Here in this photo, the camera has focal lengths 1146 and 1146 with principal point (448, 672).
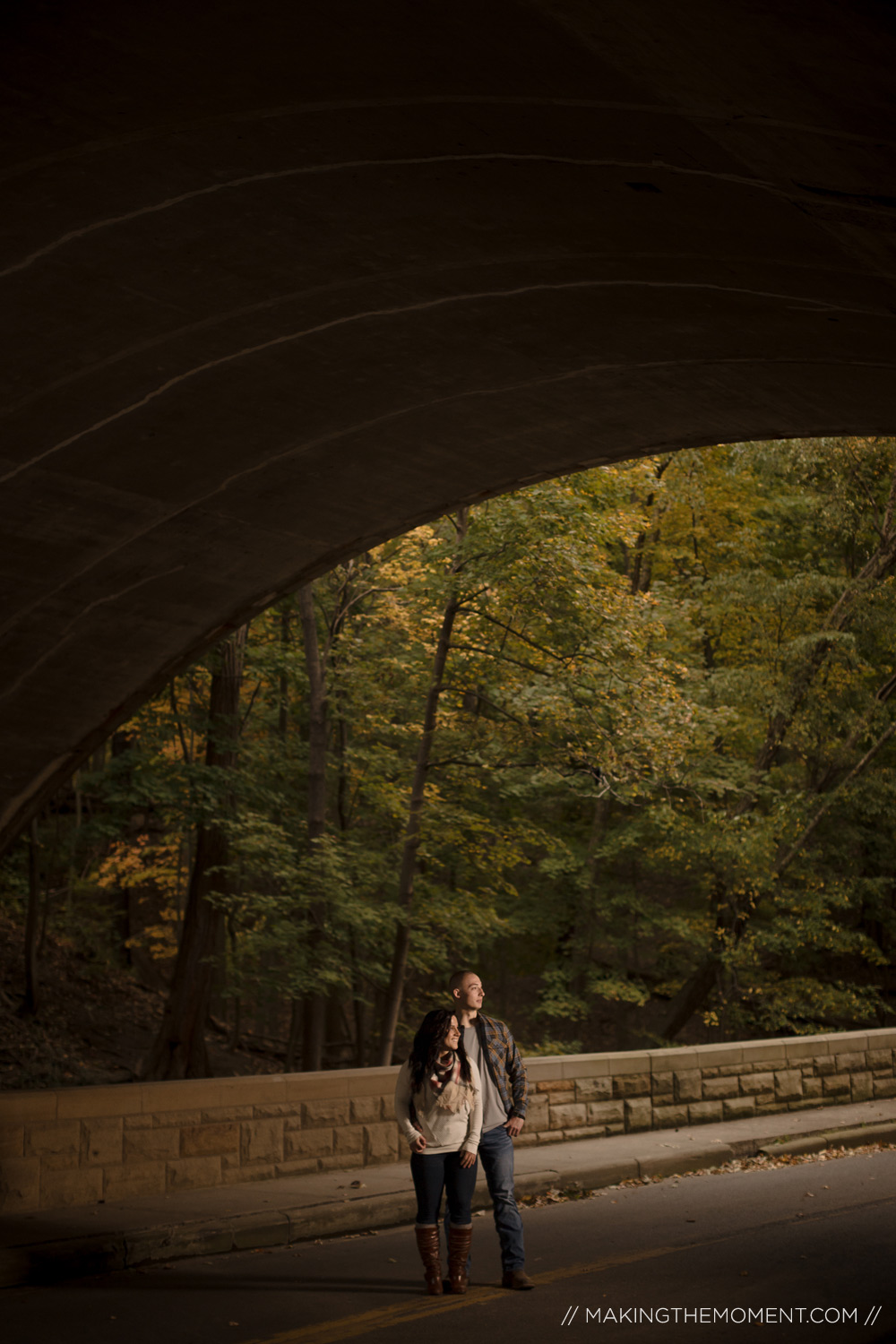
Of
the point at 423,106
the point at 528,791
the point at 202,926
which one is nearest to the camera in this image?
the point at 423,106

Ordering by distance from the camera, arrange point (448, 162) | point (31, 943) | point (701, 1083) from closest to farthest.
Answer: point (448, 162)
point (701, 1083)
point (31, 943)

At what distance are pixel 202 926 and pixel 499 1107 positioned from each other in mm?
12131

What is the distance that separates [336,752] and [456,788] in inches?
113

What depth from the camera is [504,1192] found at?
610 centimetres

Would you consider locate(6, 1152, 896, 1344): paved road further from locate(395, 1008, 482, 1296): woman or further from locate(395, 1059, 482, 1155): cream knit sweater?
locate(395, 1059, 482, 1155): cream knit sweater

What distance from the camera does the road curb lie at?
6.54 meters

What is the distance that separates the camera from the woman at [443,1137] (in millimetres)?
6008

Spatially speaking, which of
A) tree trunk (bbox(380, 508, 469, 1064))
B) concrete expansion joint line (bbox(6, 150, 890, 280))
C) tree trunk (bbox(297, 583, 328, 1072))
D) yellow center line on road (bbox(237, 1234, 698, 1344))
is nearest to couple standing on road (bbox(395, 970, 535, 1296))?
yellow center line on road (bbox(237, 1234, 698, 1344))

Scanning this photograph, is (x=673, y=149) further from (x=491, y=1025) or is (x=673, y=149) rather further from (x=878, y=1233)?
(x=878, y=1233)

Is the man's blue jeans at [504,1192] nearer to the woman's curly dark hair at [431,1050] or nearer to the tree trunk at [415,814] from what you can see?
the woman's curly dark hair at [431,1050]

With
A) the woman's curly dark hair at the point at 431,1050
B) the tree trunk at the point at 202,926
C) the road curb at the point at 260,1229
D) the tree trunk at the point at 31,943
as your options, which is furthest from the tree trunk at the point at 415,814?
the woman's curly dark hair at the point at 431,1050

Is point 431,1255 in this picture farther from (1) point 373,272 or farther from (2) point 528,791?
(2) point 528,791

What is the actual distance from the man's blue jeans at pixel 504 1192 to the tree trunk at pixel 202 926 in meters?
10.4

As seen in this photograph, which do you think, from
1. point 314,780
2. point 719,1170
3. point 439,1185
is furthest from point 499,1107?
point 314,780
